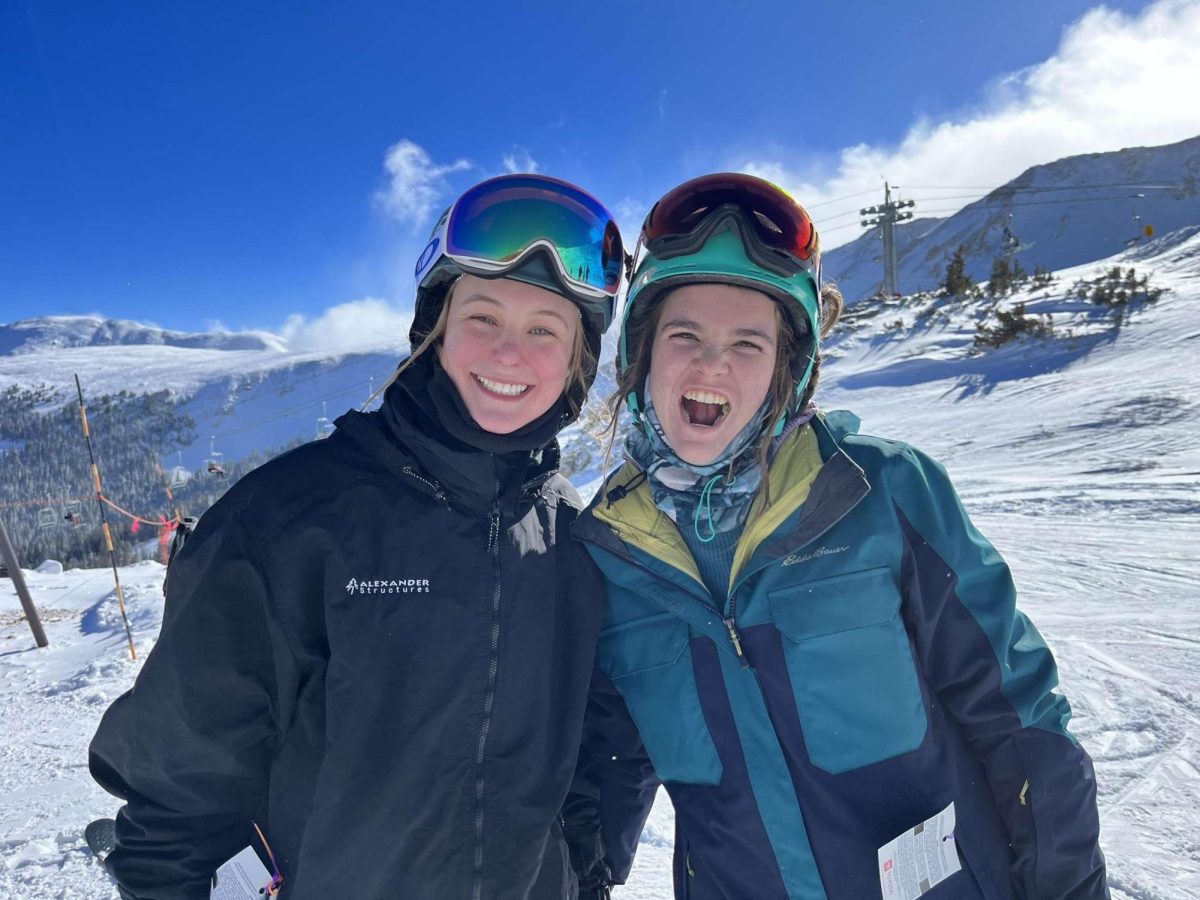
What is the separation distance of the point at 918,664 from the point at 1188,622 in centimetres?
407

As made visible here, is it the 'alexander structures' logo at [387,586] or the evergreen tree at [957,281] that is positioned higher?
the evergreen tree at [957,281]

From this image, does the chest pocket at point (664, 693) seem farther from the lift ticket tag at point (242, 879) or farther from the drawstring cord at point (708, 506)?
the lift ticket tag at point (242, 879)

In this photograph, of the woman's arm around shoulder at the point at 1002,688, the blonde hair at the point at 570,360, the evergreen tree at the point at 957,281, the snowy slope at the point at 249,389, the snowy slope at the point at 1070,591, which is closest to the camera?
the woman's arm around shoulder at the point at 1002,688

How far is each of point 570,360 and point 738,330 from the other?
1.80 feet

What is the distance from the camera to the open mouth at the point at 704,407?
6.32 ft

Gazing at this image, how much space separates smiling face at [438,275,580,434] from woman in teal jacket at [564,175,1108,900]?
1.19 feet

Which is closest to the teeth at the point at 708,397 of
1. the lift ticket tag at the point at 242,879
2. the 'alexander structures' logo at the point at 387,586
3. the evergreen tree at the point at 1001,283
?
the 'alexander structures' logo at the point at 387,586

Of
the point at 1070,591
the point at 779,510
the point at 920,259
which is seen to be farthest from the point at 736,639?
the point at 920,259

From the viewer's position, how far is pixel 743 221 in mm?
2082

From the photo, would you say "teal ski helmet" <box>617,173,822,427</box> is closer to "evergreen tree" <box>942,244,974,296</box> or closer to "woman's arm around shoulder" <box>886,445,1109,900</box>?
"woman's arm around shoulder" <box>886,445,1109,900</box>

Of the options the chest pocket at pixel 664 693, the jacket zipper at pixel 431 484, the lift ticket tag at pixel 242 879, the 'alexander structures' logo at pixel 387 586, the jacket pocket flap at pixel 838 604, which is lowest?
the lift ticket tag at pixel 242 879

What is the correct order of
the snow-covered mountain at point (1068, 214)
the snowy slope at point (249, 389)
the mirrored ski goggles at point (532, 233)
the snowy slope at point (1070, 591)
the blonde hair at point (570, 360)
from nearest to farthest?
the blonde hair at point (570, 360) < the mirrored ski goggles at point (532, 233) < the snowy slope at point (1070, 591) < the snow-covered mountain at point (1068, 214) < the snowy slope at point (249, 389)

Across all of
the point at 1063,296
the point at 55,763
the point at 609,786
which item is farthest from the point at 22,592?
the point at 1063,296

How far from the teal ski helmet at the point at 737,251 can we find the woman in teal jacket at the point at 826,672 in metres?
0.27
